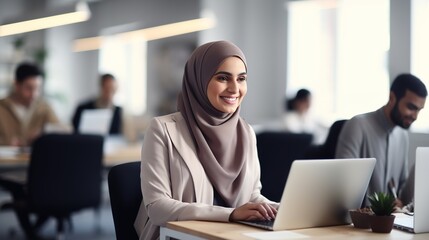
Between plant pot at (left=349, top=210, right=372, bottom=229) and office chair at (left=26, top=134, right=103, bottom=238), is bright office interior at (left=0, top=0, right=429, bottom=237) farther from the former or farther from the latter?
plant pot at (left=349, top=210, right=372, bottom=229)

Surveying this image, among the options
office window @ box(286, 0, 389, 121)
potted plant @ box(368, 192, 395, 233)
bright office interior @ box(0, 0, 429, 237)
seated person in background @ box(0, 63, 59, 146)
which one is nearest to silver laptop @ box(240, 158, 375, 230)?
potted plant @ box(368, 192, 395, 233)

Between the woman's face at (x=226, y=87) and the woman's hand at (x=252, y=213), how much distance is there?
0.39 m

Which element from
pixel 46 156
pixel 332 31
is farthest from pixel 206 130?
pixel 332 31

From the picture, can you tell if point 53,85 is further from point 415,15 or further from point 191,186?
point 191,186

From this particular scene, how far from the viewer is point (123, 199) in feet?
7.39

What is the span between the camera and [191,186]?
224cm

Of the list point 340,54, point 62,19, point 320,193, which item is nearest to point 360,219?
point 320,193

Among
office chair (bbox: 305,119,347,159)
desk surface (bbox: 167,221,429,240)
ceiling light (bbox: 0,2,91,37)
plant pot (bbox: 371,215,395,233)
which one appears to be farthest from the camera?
ceiling light (bbox: 0,2,91,37)

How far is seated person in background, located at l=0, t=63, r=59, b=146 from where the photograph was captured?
16.4ft

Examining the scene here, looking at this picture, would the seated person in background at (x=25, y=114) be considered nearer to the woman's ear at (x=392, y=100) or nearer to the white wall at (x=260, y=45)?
the woman's ear at (x=392, y=100)

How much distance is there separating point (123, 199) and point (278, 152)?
2134 mm

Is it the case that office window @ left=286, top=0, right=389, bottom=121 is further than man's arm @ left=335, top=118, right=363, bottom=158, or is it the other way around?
office window @ left=286, top=0, right=389, bottom=121

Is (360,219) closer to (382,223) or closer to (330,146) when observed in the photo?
(382,223)

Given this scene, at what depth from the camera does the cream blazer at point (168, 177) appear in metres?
2.14
